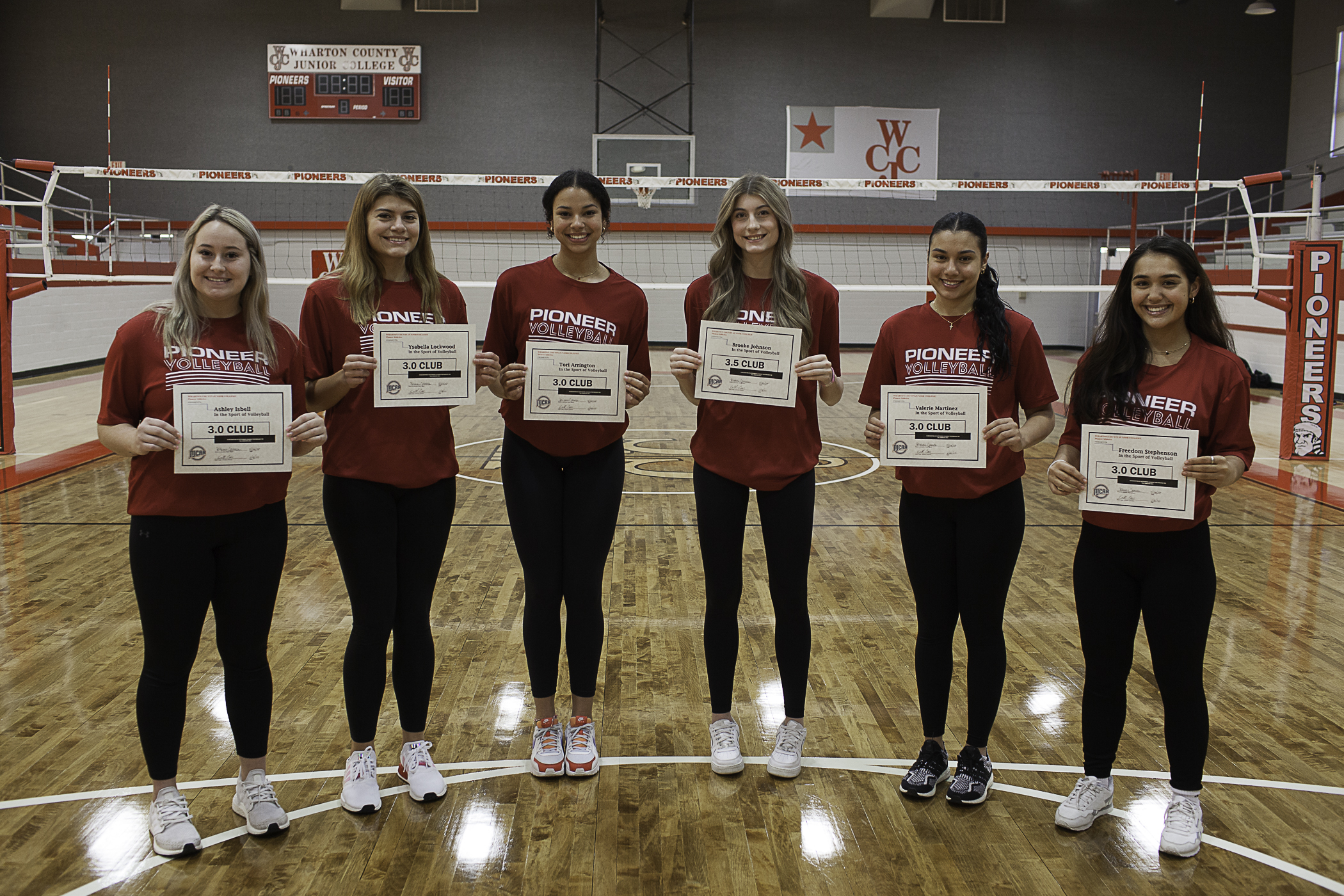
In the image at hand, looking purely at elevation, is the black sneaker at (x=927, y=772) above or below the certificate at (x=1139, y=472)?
below

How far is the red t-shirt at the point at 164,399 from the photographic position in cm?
206

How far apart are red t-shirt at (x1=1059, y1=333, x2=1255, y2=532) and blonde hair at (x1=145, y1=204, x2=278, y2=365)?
76.6 inches

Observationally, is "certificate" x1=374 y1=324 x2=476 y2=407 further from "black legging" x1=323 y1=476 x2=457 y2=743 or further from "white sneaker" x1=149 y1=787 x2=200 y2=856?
"white sneaker" x1=149 y1=787 x2=200 y2=856

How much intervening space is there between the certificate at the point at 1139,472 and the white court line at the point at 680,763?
80 cm

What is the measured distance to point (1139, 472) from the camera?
2.16 meters

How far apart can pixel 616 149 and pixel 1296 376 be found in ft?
34.3

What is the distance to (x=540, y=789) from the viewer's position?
2518 millimetres

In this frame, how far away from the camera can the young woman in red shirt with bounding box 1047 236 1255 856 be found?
2.14 m

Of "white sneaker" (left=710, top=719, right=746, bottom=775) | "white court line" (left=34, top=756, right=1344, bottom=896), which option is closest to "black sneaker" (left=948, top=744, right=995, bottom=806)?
"white court line" (left=34, top=756, right=1344, bottom=896)

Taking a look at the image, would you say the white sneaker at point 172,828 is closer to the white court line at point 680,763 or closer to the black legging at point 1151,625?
the white court line at point 680,763

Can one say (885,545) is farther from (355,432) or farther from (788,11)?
(788,11)

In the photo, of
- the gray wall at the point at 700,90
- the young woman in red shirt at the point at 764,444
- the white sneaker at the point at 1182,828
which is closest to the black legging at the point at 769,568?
the young woman in red shirt at the point at 764,444

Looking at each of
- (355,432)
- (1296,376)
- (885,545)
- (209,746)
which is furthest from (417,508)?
(1296,376)

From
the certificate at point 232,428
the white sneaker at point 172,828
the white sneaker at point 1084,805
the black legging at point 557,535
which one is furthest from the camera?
the black legging at point 557,535
